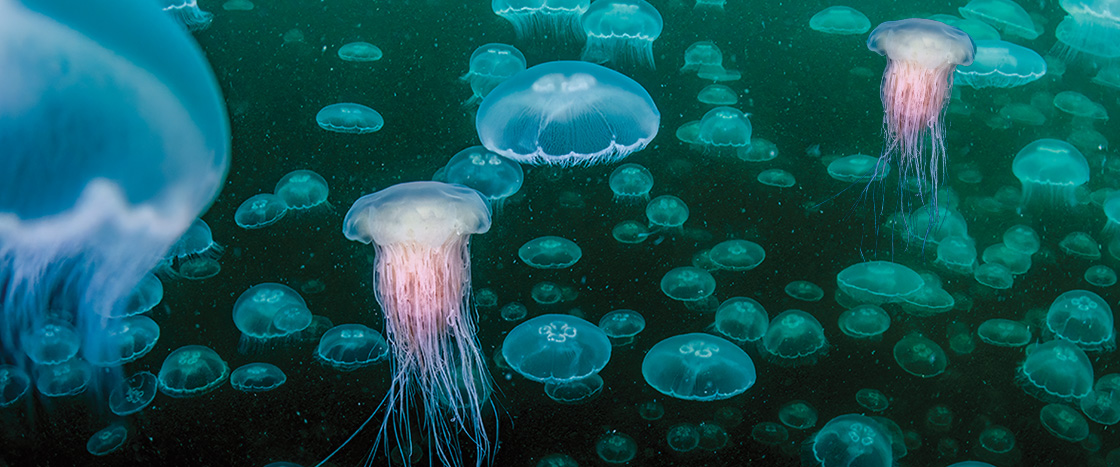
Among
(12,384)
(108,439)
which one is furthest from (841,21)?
(12,384)

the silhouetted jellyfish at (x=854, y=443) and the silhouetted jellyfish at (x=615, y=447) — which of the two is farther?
the silhouetted jellyfish at (x=615, y=447)

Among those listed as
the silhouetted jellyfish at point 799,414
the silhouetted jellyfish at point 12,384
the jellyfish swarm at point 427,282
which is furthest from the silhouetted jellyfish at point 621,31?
the silhouetted jellyfish at point 12,384

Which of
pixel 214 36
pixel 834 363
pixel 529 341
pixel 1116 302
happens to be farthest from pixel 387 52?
pixel 1116 302

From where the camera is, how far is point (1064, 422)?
3.91m

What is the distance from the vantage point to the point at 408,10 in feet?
12.0

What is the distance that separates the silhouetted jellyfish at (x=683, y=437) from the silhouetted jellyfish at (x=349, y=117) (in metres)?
2.31

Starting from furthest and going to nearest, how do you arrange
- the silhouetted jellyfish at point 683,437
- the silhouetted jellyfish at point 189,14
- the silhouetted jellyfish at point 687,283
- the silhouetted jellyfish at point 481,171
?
the silhouetted jellyfish at point 683,437, the silhouetted jellyfish at point 687,283, the silhouetted jellyfish at point 481,171, the silhouetted jellyfish at point 189,14

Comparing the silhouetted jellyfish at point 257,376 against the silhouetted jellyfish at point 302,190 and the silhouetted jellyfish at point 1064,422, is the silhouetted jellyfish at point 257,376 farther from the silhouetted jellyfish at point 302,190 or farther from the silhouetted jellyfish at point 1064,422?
the silhouetted jellyfish at point 1064,422

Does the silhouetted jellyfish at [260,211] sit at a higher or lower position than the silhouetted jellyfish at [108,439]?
higher

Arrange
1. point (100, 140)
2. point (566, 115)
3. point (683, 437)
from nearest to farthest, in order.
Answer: point (100, 140) → point (566, 115) → point (683, 437)

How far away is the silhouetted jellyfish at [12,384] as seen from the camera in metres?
3.66

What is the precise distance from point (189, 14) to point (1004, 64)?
4.13m

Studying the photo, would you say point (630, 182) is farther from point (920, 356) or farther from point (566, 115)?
point (920, 356)

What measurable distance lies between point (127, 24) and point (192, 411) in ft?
7.46
